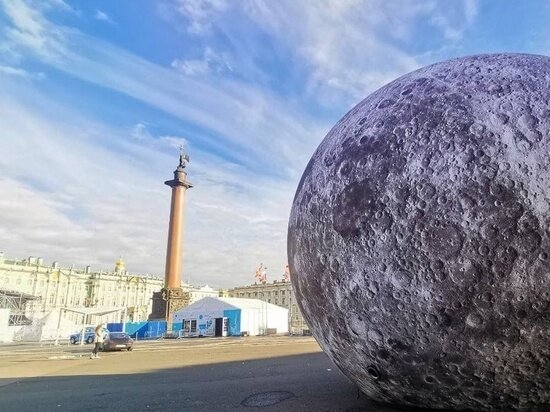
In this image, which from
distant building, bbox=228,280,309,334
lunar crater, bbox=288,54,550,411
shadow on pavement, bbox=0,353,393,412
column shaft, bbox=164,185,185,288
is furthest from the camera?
distant building, bbox=228,280,309,334

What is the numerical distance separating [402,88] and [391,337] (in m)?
1.98

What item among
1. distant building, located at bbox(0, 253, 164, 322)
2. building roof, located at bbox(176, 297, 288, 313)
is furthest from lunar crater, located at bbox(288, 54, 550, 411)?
distant building, located at bbox(0, 253, 164, 322)

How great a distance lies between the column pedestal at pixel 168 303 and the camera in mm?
50812

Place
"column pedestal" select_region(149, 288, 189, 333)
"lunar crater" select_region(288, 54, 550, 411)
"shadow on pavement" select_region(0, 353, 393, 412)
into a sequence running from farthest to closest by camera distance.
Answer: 1. "column pedestal" select_region(149, 288, 189, 333)
2. "shadow on pavement" select_region(0, 353, 393, 412)
3. "lunar crater" select_region(288, 54, 550, 411)

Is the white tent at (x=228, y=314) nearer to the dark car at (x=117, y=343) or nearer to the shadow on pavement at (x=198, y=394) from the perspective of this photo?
the dark car at (x=117, y=343)

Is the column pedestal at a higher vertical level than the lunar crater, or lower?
higher

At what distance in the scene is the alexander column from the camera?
51450mm

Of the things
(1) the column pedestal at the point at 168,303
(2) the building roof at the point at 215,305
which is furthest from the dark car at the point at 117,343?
(1) the column pedestal at the point at 168,303

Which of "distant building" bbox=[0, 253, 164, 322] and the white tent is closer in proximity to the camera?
the white tent

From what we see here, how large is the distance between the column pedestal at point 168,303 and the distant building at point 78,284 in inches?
1740

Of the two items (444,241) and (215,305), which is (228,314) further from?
(444,241)

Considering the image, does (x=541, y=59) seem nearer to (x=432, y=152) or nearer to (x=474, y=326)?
(x=432, y=152)

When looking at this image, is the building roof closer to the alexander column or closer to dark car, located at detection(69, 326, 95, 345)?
the alexander column

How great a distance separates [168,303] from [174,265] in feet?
14.9
